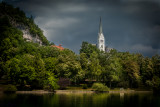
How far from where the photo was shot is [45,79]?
6800 cm

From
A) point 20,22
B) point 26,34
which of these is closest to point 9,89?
point 26,34

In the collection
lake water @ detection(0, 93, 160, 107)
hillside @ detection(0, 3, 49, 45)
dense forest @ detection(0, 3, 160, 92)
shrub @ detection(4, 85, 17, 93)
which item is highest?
hillside @ detection(0, 3, 49, 45)

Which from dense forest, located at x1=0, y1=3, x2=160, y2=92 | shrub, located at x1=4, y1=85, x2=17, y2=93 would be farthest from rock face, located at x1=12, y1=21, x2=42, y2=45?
shrub, located at x1=4, y1=85, x2=17, y2=93

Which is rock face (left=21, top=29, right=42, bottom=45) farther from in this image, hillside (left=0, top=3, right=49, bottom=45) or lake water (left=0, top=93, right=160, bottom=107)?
lake water (left=0, top=93, right=160, bottom=107)

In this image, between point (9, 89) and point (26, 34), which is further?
point (26, 34)

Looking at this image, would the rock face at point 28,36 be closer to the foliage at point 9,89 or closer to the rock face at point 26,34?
the rock face at point 26,34

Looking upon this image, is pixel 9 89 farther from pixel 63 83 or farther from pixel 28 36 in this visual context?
pixel 28 36

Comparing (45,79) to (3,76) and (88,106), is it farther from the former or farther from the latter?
(88,106)

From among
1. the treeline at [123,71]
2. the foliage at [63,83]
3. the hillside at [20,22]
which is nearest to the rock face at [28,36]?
the hillside at [20,22]

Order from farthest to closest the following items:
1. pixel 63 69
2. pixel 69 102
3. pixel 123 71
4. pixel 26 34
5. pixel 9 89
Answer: pixel 26 34, pixel 123 71, pixel 63 69, pixel 9 89, pixel 69 102

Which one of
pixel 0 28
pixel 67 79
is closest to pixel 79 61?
pixel 67 79

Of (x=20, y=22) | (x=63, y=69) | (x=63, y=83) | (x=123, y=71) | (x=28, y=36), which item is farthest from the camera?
(x=28, y=36)

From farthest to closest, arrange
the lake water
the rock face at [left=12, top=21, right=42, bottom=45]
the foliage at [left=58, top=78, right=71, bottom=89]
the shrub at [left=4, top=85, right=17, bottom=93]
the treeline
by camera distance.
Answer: the rock face at [left=12, top=21, right=42, bottom=45], the treeline, the foliage at [left=58, top=78, right=71, bottom=89], the shrub at [left=4, top=85, right=17, bottom=93], the lake water

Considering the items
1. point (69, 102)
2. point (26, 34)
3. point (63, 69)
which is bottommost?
point (69, 102)
